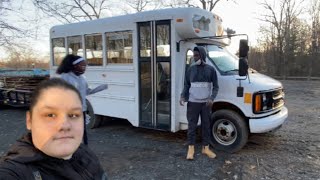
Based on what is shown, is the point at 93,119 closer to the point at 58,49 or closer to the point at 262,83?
the point at 58,49

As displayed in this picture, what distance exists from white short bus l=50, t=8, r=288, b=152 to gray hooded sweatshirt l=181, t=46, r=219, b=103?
548 mm

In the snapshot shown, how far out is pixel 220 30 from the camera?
287 inches

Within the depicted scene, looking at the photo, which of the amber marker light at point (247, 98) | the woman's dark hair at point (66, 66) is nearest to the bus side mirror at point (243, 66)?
the amber marker light at point (247, 98)

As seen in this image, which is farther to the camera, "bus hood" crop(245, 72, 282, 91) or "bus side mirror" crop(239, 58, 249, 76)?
"bus hood" crop(245, 72, 282, 91)

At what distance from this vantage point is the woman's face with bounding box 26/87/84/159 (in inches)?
48.5

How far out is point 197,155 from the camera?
19.2ft

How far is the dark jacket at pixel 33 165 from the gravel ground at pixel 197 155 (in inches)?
143

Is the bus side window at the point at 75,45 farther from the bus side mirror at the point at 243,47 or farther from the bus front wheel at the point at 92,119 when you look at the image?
the bus side mirror at the point at 243,47

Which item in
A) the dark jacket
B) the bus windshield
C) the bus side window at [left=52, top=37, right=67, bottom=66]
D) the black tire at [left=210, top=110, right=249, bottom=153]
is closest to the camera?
the dark jacket

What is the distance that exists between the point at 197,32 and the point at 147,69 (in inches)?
52.8

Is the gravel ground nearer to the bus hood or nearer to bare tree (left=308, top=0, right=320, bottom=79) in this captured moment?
the bus hood

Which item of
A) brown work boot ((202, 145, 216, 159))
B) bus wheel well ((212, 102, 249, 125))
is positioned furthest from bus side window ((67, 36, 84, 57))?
brown work boot ((202, 145, 216, 159))

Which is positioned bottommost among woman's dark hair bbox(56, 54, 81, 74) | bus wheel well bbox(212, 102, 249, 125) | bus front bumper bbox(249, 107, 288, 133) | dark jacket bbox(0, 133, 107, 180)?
bus front bumper bbox(249, 107, 288, 133)

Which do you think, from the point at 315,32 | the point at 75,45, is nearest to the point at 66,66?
the point at 75,45
